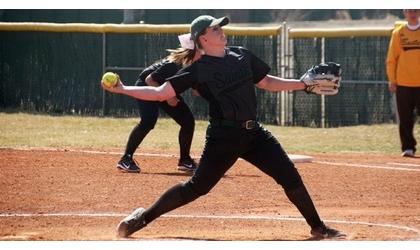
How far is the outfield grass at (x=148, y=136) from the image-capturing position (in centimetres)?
1742

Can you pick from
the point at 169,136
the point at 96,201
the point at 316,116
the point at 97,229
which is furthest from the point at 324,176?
the point at 316,116

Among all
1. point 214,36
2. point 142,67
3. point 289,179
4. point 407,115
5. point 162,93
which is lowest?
point 142,67

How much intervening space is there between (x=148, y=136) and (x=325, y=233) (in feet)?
35.3

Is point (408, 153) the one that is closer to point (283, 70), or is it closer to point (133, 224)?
point (283, 70)

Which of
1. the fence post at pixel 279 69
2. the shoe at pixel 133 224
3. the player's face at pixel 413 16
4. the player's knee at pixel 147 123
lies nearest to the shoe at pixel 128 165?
the player's knee at pixel 147 123

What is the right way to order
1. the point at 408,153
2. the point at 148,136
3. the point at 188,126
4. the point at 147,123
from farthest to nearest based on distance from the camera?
the point at 148,136, the point at 408,153, the point at 147,123, the point at 188,126

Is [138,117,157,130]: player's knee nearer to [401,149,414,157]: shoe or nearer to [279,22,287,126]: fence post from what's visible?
[401,149,414,157]: shoe

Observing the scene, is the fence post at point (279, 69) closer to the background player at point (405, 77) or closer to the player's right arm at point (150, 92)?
the background player at point (405, 77)

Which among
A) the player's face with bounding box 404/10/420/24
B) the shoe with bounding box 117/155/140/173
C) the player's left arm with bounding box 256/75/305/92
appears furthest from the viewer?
the player's face with bounding box 404/10/420/24

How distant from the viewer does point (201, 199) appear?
1128 centimetres

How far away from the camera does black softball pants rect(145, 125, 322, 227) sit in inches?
→ 333

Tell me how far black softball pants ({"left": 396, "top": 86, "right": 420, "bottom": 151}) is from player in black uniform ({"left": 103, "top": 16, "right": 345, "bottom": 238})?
7633mm

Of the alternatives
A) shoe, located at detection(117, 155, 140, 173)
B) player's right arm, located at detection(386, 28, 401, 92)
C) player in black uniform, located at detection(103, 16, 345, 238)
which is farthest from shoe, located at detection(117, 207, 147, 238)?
player's right arm, located at detection(386, 28, 401, 92)

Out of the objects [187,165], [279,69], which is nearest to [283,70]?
[279,69]
